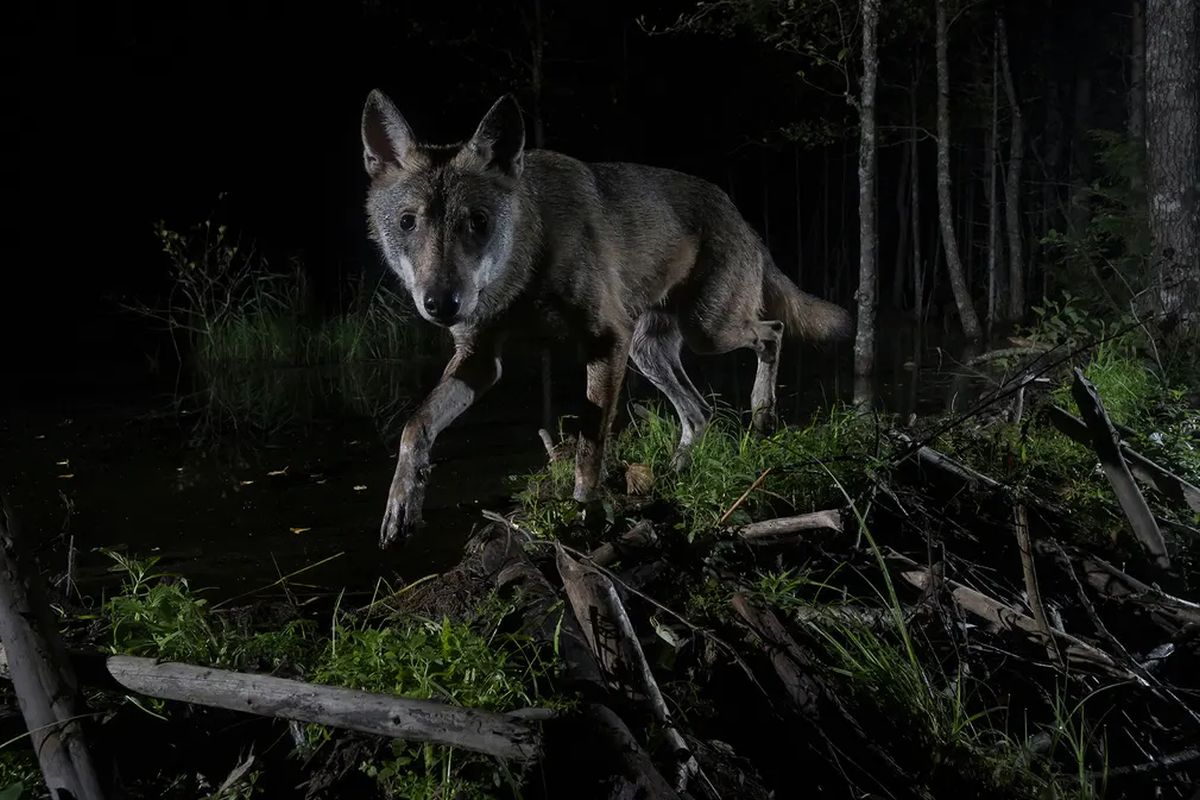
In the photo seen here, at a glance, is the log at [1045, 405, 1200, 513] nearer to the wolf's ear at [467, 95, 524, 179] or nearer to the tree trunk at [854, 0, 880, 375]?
the wolf's ear at [467, 95, 524, 179]

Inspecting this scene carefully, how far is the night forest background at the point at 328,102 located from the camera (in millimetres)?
13891

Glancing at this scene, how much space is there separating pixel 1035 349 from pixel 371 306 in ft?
24.9

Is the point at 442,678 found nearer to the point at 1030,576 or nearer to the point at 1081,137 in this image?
the point at 1030,576

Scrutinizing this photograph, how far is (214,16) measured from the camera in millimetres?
14922

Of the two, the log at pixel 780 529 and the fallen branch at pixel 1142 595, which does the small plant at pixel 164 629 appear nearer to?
the log at pixel 780 529

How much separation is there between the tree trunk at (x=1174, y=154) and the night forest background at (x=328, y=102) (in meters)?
4.00

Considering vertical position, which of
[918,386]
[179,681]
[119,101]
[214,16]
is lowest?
[918,386]

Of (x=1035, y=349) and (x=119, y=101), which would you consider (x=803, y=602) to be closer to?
(x=1035, y=349)

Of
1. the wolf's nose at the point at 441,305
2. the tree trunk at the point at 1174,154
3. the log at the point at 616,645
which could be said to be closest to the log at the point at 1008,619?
the log at the point at 616,645

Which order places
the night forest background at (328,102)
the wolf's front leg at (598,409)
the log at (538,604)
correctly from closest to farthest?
the log at (538,604)
the wolf's front leg at (598,409)
the night forest background at (328,102)

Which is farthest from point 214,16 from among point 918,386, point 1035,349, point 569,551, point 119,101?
point 569,551

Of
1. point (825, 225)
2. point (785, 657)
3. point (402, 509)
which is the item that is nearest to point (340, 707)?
point (785, 657)

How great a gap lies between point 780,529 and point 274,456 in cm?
449

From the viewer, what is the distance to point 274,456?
671cm
